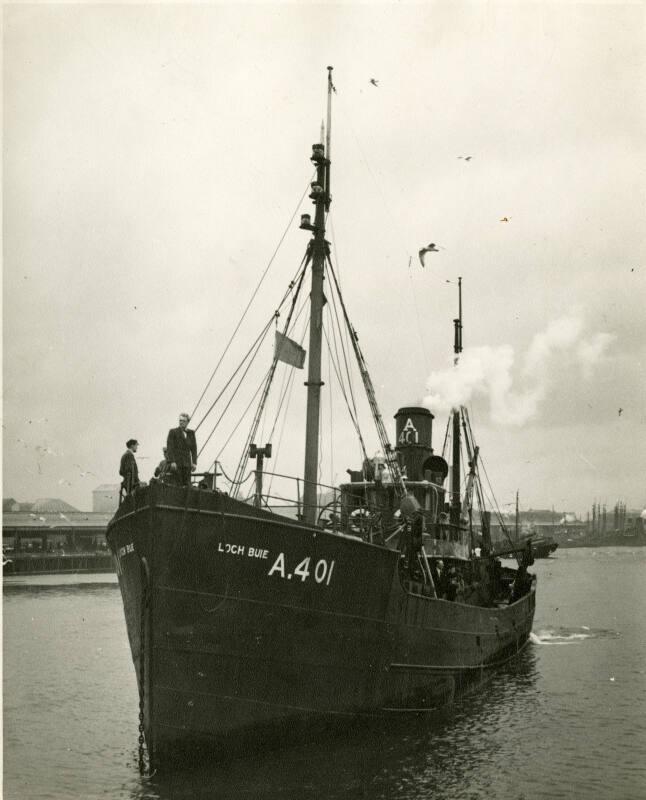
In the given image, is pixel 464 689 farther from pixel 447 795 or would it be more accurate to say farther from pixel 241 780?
pixel 241 780

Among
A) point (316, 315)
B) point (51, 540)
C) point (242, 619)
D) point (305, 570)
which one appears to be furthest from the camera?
point (51, 540)

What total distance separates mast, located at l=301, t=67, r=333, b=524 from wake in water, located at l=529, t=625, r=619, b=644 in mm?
18120

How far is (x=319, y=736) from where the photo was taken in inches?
449

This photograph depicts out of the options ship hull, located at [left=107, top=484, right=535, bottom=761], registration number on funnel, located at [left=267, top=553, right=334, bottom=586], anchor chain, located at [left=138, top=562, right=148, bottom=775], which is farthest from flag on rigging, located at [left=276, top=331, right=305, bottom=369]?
anchor chain, located at [left=138, top=562, right=148, bottom=775]

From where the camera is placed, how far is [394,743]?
12.5m

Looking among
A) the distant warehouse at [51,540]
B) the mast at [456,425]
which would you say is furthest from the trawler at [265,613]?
the distant warehouse at [51,540]

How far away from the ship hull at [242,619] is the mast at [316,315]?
208 centimetres

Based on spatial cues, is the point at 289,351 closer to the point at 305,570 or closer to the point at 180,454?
the point at 180,454

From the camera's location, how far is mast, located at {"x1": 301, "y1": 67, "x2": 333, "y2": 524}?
13484mm

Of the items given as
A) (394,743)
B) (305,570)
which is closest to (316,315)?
(305,570)

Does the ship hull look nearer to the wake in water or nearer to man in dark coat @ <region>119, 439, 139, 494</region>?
man in dark coat @ <region>119, 439, 139, 494</region>

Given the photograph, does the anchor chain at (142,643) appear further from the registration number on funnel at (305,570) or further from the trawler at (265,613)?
the registration number on funnel at (305,570)

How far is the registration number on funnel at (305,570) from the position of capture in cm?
1071

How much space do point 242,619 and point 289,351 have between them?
515cm
